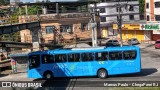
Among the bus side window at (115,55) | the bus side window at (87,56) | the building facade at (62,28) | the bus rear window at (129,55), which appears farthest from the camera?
the building facade at (62,28)

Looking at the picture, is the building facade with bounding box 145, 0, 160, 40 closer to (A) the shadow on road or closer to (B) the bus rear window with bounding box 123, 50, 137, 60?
(A) the shadow on road

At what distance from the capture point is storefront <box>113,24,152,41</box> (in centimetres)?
6756

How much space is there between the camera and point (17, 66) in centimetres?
4219

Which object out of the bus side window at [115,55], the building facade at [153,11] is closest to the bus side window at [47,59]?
the bus side window at [115,55]

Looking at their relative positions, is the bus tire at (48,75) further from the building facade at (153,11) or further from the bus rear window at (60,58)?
the building facade at (153,11)

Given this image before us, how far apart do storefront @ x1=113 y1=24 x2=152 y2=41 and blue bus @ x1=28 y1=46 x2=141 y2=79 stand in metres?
36.9

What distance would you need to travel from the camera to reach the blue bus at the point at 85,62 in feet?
101

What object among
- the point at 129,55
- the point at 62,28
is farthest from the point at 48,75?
the point at 62,28

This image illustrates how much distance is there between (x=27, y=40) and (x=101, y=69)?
86.7ft

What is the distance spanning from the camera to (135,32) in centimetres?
7088

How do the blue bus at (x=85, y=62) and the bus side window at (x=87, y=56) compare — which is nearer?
the blue bus at (x=85, y=62)

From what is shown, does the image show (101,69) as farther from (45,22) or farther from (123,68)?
(45,22)

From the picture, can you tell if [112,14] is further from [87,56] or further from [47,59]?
[47,59]

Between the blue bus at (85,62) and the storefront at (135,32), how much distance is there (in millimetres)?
36853
